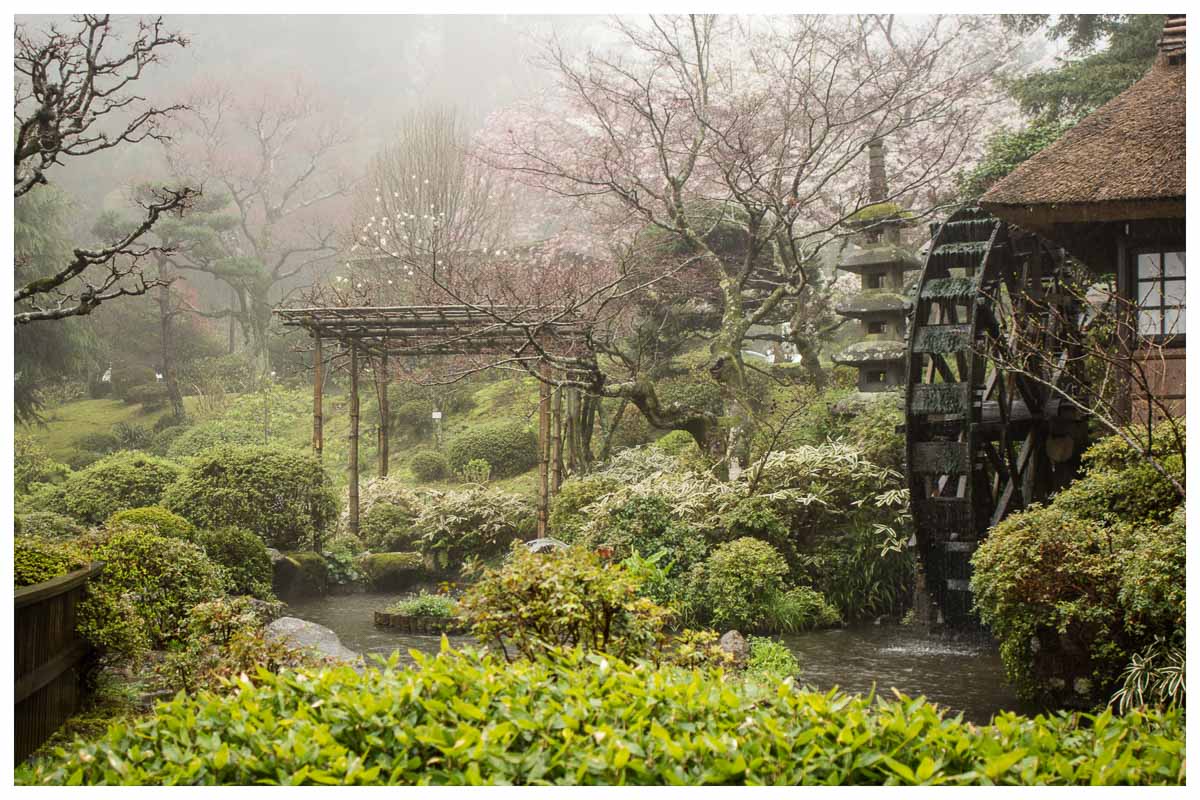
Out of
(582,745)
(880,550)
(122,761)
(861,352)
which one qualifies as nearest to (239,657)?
(122,761)

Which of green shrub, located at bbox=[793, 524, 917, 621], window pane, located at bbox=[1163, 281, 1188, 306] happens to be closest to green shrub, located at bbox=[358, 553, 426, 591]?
green shrub, located at bbox=[793, 524, 917, 621]

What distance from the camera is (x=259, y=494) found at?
10.9 meters

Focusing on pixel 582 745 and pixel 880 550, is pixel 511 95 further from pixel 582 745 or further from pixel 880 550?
pixel 582 745

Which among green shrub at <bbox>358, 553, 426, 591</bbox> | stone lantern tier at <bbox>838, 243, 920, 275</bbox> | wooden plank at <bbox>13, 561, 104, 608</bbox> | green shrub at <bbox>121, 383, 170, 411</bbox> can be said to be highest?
stone lantern tier at <bbox>838, 243, 920, 275</bbox>

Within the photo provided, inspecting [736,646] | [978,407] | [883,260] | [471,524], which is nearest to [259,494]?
[471,524]

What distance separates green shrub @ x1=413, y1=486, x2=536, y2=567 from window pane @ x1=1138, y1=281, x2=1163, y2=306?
664 cm

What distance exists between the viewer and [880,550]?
9.66 metres

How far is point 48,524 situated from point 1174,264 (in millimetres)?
9617

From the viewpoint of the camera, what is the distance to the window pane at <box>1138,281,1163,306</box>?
25.8ft

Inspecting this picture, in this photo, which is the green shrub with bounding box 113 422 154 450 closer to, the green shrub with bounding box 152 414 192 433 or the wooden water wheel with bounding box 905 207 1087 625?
the green shrub with bounding box 152 414 192 433

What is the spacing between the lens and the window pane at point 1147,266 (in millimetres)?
7945

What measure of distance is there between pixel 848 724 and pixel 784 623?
5631mm

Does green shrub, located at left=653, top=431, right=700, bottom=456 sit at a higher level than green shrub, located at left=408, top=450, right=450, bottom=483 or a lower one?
higher
